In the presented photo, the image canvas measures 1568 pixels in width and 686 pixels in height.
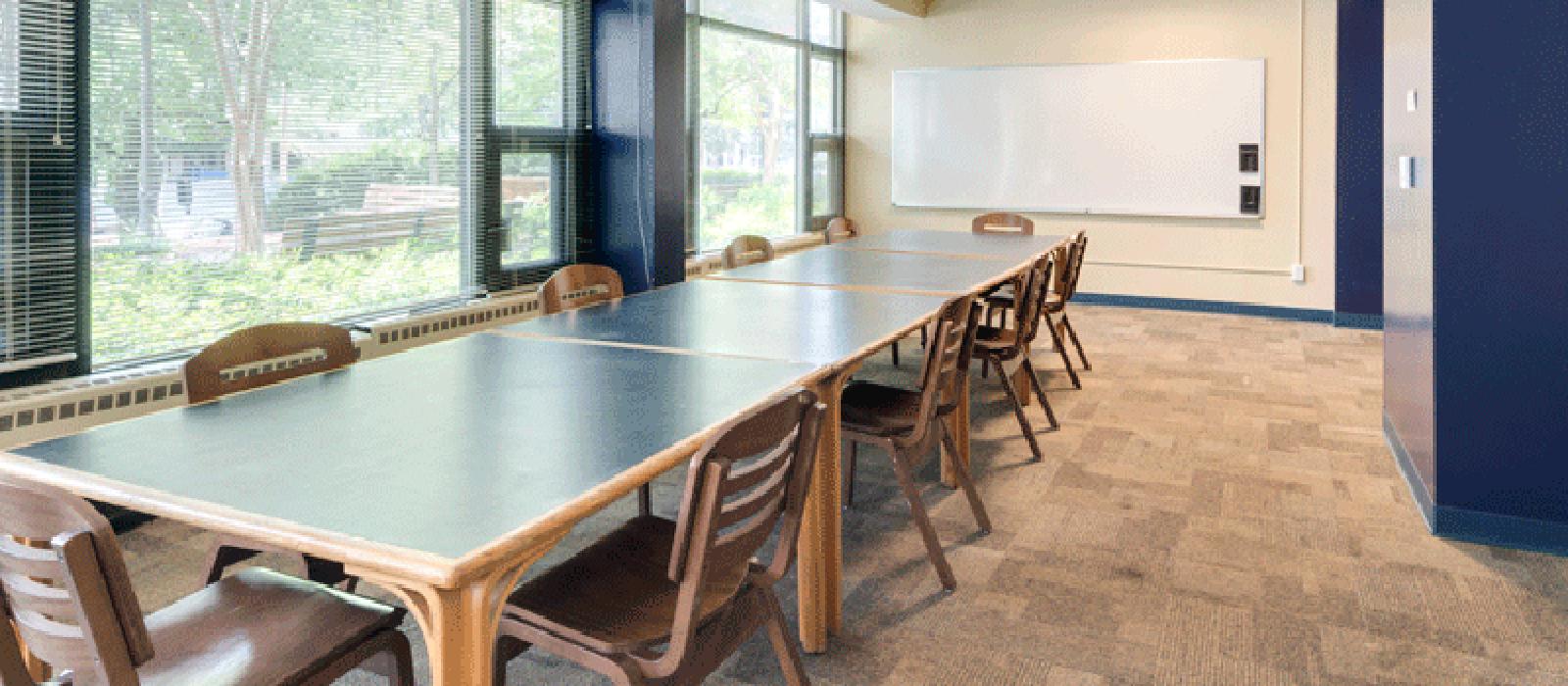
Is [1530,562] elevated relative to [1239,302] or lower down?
lower down

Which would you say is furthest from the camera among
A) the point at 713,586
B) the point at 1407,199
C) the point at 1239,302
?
the point at 1239,302

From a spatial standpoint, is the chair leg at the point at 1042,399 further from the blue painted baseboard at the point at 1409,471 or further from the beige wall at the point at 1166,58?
the beige wall at the point at 1166,58

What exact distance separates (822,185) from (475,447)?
780 centimetres

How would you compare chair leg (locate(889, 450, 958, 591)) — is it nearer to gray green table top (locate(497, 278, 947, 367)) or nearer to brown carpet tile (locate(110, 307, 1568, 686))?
brown carpet tile (locate(110, 307, 1568, 686))

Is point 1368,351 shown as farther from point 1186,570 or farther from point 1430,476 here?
point 1186,570

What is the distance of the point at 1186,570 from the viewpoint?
330 centimetres

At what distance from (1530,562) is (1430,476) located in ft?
1.36

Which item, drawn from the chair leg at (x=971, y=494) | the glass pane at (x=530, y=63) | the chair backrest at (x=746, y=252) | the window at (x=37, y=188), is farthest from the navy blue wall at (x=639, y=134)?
the window at (x=37, y=188)

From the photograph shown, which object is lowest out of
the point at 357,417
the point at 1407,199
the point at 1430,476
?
the point at 1430,476

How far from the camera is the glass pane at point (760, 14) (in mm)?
7336

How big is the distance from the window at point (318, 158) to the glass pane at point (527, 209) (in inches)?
0.4

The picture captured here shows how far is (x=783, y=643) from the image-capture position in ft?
7.52

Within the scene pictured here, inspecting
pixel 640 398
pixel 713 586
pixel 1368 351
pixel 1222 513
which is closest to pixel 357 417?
pixel 640 398

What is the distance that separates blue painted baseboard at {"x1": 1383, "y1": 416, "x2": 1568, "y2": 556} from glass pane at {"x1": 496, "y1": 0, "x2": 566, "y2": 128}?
4323mm
